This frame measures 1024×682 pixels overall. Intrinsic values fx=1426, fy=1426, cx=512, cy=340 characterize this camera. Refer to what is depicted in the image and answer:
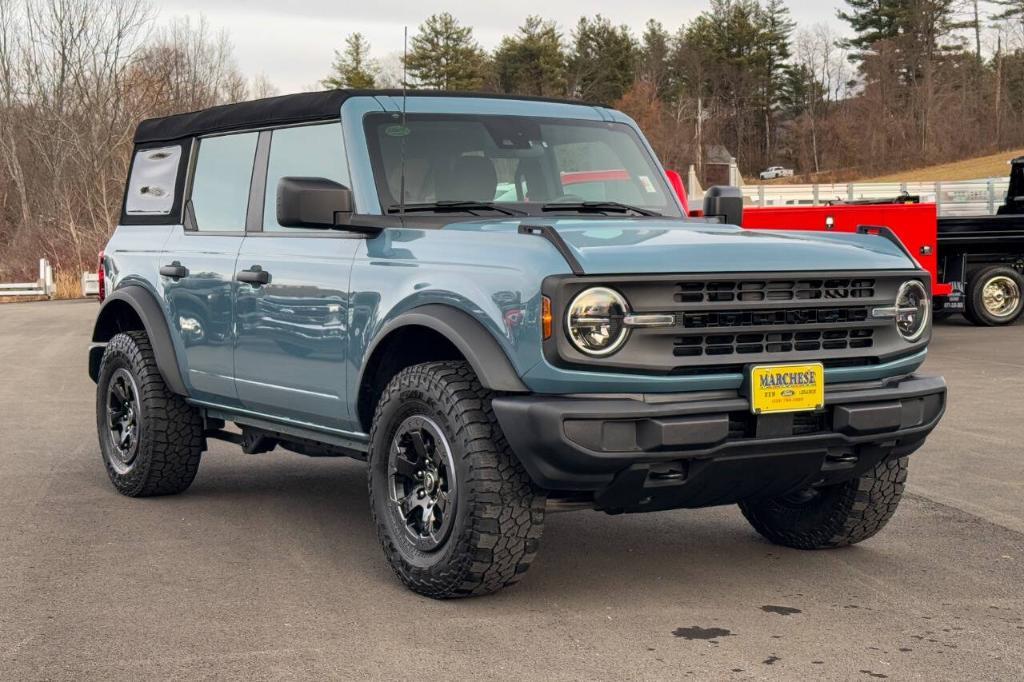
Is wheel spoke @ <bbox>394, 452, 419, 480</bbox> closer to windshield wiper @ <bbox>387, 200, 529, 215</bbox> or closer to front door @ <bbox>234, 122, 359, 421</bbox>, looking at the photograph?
front door @ <bbox>234, 122, 359, 421</bbox>

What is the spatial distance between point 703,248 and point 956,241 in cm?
1552

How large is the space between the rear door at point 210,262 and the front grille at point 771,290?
2.71 m

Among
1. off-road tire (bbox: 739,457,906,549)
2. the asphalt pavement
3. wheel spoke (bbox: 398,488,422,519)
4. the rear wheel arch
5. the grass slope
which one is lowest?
the asphalt pavement

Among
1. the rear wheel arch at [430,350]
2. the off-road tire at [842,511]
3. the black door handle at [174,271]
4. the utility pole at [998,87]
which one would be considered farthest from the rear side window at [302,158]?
the utility pole at [998,87]

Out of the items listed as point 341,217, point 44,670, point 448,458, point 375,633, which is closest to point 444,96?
point 341,217

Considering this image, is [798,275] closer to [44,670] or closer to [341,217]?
[341,217]

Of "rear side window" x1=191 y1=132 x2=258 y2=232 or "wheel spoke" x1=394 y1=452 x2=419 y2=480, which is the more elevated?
"rear side window" x1=191 y1=132 x2=258 y2=232

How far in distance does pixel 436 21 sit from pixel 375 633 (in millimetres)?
101136

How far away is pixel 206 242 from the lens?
739 cm

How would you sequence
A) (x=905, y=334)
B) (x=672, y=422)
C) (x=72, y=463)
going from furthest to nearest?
(x=72, y=463)
(x=905, y=334)
(x=672, y=422)

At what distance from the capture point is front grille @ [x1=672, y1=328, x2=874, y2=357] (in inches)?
203

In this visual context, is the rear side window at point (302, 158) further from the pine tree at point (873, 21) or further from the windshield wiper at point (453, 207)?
the pine tree at point (873, 21)

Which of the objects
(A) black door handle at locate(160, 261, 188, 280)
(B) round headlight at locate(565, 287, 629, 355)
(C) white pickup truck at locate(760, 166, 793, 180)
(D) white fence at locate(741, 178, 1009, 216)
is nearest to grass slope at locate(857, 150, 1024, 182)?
(C) white pickup truck at locate(760, 166, 793, 180)

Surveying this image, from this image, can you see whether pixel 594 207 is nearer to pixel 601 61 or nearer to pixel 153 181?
pixel 153 181
